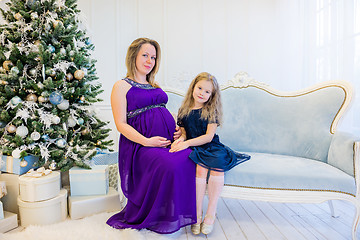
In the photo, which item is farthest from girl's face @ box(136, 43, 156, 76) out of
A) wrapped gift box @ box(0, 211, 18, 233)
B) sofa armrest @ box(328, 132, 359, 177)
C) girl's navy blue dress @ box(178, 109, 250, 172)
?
sofa armrest @ box(328, 132, 359, 177)

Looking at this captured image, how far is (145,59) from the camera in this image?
1824 millimetres

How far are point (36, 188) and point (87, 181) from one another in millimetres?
349

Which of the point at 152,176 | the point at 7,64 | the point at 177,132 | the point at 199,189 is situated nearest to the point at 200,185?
the point at 199,189

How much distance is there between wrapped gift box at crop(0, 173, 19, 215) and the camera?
1.87m

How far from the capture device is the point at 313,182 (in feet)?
5.47

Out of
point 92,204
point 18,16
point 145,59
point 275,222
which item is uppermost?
point 18,16

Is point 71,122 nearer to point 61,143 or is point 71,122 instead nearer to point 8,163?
point 61,143

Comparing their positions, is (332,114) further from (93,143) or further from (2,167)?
(2,167)

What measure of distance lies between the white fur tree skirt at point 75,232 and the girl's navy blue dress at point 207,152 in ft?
1.98

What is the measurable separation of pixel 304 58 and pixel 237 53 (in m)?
1.07

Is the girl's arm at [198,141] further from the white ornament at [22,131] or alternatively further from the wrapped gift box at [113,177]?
the white ornament at [22,131]

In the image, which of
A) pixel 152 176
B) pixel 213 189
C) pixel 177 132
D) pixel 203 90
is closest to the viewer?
pixel 152 176

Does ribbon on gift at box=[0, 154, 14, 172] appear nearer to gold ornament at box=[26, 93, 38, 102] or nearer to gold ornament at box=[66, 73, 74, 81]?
gold ornament at box=[26, 93, 38, 102]

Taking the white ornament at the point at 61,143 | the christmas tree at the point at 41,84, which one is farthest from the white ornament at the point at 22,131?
the white ornament at the point at 61,143
